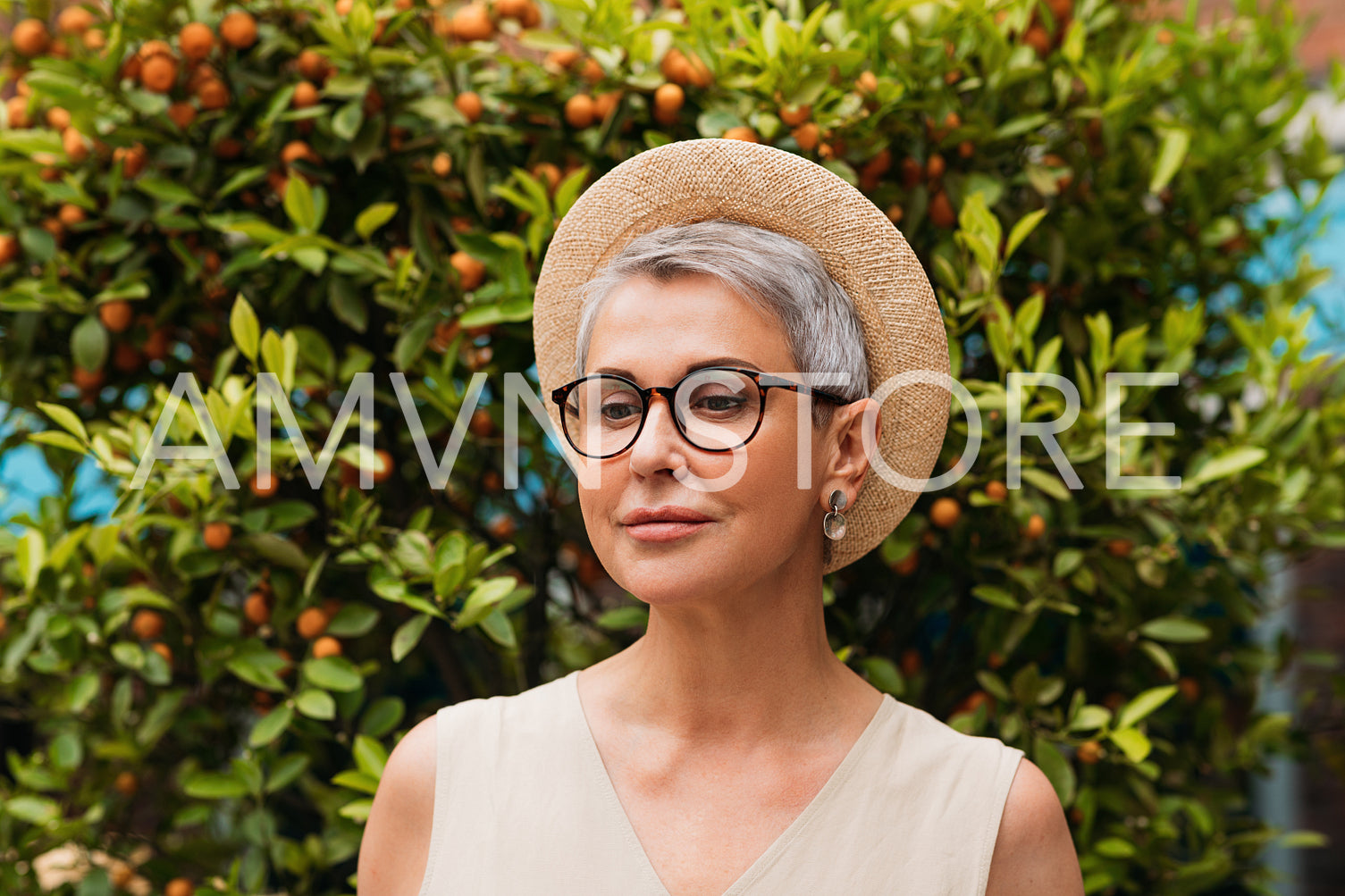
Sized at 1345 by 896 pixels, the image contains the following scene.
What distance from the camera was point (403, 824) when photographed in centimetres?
157

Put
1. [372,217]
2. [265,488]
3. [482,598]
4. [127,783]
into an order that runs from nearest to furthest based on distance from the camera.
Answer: [482,598], [265,488], [372,217], [127,783]

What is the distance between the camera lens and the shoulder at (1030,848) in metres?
1.46

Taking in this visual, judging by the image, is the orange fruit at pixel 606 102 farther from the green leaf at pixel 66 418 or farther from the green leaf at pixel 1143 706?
the green leaf at pixel 1143 706

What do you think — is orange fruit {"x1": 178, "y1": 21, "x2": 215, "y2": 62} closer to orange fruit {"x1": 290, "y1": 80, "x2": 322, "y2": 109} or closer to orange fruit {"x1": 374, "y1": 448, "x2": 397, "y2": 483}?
orange fruit {"x1": 290, "y1": 80, "x2": 322, "y2": 109}

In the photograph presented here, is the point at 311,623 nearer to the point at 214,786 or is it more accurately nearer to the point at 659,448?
the point at 214,786

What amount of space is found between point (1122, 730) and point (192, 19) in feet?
6.87

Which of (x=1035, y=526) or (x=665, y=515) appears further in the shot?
(x=1035, y=526)

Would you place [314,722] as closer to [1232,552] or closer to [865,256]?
[865,256]

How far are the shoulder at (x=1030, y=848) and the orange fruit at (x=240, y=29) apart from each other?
6.03 feet

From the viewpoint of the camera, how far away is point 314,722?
6.75 ft

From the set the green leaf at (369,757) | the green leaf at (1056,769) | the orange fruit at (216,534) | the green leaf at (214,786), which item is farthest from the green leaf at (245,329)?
the green leaf at (1056,769)

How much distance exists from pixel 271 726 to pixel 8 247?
1070mm

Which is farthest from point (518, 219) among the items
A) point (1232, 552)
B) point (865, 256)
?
point (1232, 552)

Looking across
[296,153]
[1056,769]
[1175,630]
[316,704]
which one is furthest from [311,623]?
[1175,630]
